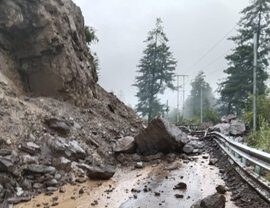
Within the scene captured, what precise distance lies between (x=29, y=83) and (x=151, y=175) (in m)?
8.91

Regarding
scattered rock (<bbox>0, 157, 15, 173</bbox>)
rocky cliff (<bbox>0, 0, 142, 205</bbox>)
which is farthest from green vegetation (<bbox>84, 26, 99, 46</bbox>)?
scattered rock (<bbox>0, 157, 15, 173</bbox>)

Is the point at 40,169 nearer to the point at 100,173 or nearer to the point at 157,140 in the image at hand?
the point at 100,173

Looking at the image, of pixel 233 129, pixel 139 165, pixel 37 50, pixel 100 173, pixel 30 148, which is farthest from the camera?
pixel 233 129

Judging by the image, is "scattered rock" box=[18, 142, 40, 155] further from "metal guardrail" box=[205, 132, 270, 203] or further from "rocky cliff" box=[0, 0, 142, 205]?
"metal guardrail" box=[205, 132, 270, 203]

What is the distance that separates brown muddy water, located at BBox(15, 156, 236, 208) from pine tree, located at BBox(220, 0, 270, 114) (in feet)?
109

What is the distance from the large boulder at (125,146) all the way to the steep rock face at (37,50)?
167 inches

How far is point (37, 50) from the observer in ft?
67.0

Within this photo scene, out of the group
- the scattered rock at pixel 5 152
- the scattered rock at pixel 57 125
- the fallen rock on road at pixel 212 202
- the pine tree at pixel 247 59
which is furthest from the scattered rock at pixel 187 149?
the pine tree at pixel 247 59

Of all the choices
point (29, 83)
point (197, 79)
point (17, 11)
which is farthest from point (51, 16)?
point (197, 79)

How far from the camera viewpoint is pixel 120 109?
2642 centimetres

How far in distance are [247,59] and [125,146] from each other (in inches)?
1352

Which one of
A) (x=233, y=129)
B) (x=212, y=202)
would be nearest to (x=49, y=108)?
(x=212, y=202)

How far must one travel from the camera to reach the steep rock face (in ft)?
65.5

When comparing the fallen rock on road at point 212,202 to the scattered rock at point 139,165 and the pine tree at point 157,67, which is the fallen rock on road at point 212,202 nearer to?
the scattered rock at point 139,165
